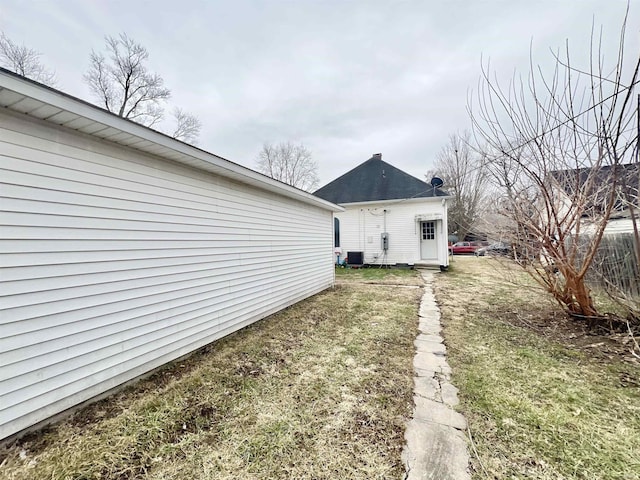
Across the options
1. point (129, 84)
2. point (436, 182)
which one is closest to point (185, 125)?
point (129, 84)

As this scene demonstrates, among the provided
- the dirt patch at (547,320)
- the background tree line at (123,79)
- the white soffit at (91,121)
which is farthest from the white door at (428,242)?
the background tree line at (123,79)

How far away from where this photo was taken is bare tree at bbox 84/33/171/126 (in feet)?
41.9

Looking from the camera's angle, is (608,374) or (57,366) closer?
(57,366)

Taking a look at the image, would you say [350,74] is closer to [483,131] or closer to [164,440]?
[483,131]

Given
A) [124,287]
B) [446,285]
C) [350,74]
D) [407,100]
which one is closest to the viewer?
[124,287]

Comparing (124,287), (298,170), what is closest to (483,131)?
(124,287)

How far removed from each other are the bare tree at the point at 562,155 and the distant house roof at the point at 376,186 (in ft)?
24.0

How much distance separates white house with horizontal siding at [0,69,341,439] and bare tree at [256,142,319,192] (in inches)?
839

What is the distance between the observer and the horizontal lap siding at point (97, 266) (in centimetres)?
196

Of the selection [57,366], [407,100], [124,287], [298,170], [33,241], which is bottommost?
[57,366]

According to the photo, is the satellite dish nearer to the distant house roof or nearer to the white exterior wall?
the distant house roof

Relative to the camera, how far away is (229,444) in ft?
6.17

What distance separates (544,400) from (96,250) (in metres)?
4.40

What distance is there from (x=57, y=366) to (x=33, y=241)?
3.47 ft
